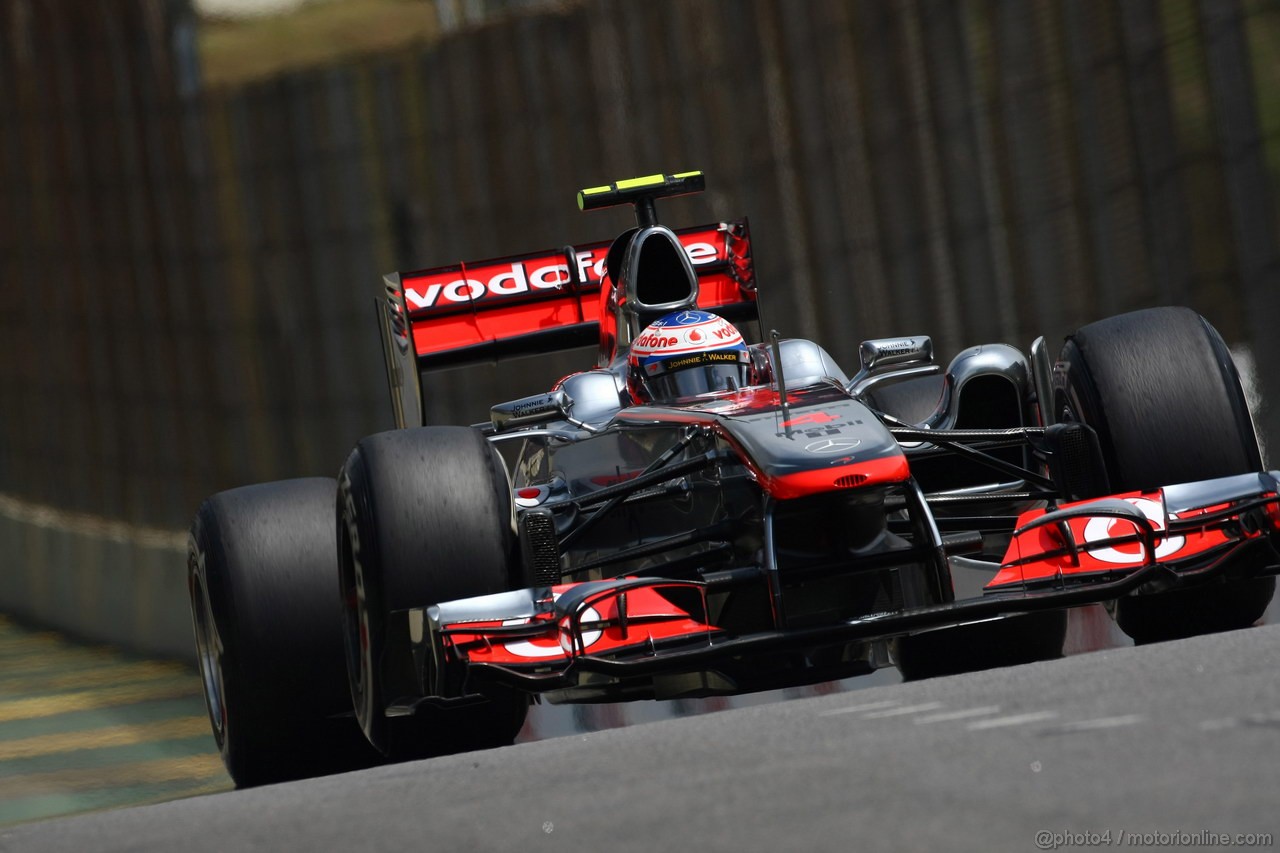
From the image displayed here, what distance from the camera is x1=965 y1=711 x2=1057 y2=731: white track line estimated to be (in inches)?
142

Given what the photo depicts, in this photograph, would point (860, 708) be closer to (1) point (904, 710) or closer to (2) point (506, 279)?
(1) point (904, 710)

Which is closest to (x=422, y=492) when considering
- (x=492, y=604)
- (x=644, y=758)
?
(x=492, y=604)

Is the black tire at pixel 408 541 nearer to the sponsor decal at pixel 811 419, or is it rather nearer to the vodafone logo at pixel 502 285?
the sponsor decal at pixel 811 419

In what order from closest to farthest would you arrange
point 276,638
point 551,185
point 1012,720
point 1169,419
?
point 1012,720 → point 1169,419 → point 276,638 → point 551,185

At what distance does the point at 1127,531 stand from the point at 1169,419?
0.54m

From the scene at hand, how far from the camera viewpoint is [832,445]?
5480 millimetres

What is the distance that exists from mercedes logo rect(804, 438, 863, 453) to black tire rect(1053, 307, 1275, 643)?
948mm

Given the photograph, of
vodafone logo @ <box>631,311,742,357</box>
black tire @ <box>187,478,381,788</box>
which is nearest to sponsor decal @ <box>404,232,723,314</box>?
vodafone logo @ <box>631,311,742,357</box>

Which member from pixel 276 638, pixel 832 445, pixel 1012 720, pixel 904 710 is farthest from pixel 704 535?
pixel 1012 720

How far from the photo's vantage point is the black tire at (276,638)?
6125mm

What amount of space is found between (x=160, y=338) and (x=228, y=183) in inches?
48.3

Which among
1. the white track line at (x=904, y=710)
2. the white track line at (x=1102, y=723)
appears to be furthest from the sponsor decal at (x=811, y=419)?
the white track line at (x=1102, y=723)

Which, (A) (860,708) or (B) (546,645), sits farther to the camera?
(B) (546,645)

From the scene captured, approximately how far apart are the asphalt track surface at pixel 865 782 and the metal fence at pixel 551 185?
3868 mm
